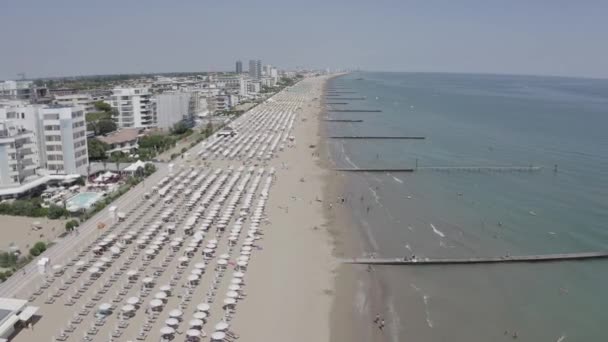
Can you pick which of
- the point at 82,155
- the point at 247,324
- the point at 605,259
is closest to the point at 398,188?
the point at 605,259


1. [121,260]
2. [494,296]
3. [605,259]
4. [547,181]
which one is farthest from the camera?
[547,181]

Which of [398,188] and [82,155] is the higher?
[82,155]

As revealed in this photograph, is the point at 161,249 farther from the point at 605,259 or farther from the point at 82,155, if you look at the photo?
the point at 605,259

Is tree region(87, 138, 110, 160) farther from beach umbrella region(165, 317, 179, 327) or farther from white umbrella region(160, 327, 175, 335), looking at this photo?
white umbrella region(160, 327, 175, 335)

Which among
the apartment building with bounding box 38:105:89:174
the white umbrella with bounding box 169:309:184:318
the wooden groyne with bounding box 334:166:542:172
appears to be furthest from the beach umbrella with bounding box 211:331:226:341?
the wooden groyne with bounding box 334:166:542:172

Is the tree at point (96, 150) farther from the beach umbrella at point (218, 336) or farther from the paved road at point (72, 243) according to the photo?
the beach umbrella at point (218, 336)

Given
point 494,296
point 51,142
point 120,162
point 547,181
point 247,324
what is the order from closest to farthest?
point 247,324
point 494,296
point 51,142
point 547,181
point 120,162
